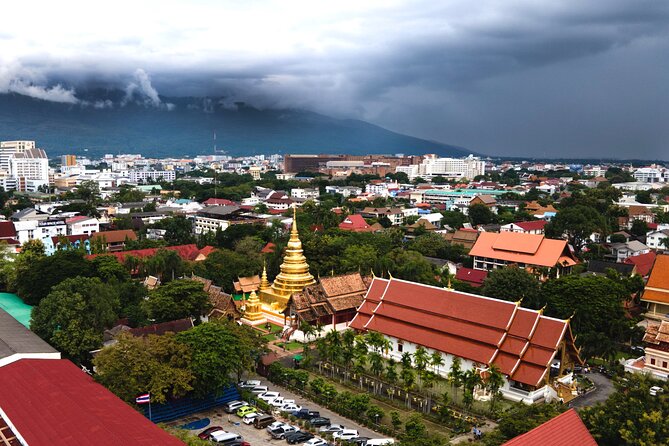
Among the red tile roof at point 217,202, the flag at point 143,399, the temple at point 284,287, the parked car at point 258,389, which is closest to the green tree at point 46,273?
the temple at point 284,287

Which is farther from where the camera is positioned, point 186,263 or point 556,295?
point 186,263

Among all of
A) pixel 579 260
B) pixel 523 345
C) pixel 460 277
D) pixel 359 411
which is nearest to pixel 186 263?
pixel 460 277

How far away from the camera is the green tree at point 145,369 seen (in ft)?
77.2

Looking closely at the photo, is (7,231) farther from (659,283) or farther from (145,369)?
(659,283)

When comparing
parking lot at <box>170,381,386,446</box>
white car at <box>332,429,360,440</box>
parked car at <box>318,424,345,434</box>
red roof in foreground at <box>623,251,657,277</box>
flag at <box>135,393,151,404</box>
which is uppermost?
red roof in foreground at <box>623,251,657,277</box>

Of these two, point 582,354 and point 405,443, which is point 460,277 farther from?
point 405,443

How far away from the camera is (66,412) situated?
18.3 metres

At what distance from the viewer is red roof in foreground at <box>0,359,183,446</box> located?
55.1 feet

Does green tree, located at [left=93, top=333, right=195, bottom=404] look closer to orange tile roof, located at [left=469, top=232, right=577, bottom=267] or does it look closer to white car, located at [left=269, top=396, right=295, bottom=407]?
white car, located at [left=269, top=396, right=295, bottom=407]

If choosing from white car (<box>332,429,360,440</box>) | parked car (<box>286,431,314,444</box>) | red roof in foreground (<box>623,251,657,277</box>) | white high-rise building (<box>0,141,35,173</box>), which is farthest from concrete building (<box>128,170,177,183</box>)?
white car (<box>332,429,360,440</box>)

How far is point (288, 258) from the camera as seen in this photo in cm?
4259

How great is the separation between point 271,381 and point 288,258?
1384 cm

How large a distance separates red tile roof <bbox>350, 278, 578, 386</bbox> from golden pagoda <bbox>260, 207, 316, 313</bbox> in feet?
26.8

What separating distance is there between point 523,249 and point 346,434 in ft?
114
